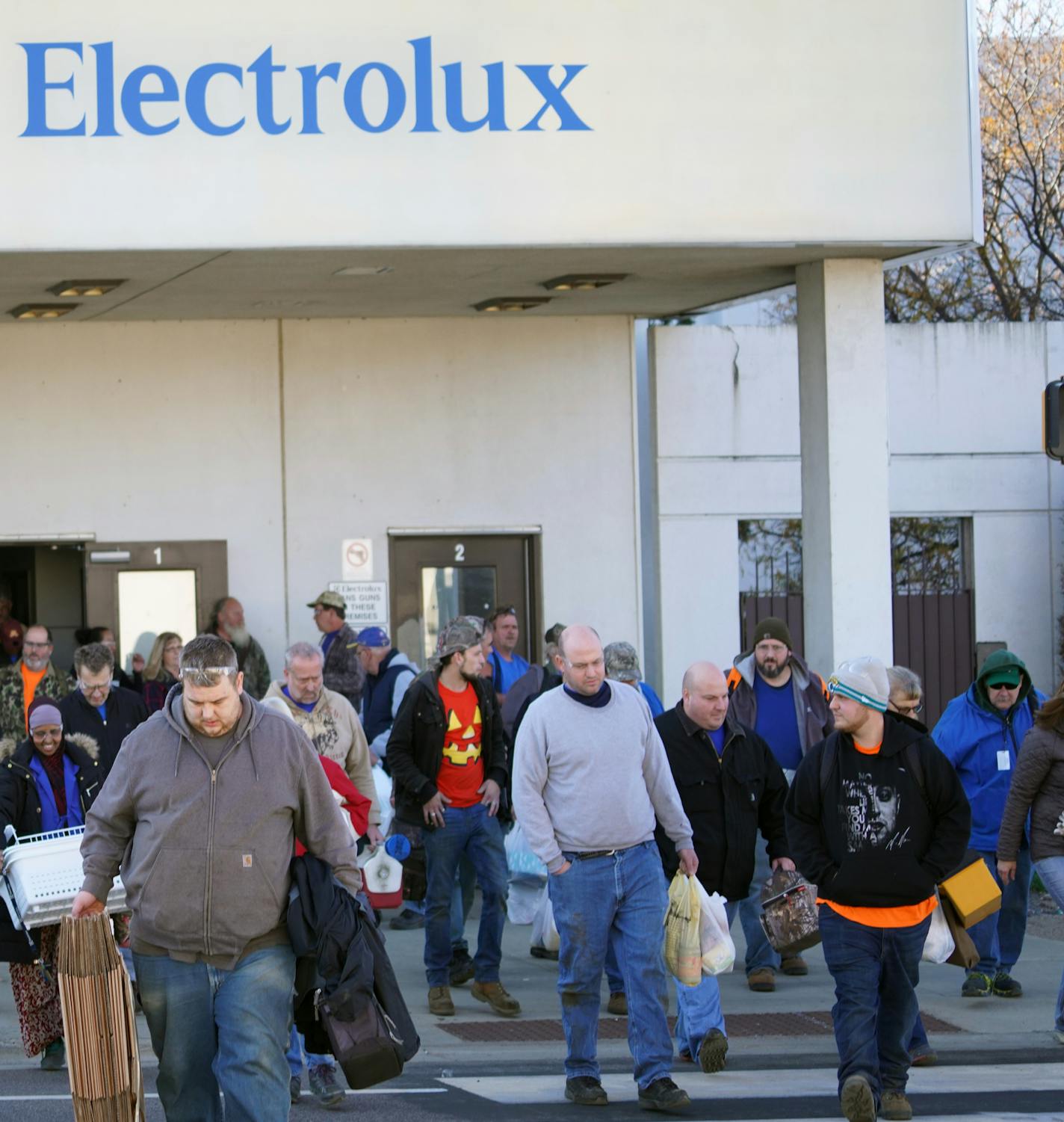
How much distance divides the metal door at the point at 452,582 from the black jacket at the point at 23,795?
18.6ft

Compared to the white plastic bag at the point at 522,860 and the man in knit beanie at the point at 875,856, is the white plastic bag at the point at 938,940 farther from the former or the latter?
the white plastic bag at the point at 522,860

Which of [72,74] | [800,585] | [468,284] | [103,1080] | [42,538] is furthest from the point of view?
[800,585]

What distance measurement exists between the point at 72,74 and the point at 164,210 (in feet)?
3.15

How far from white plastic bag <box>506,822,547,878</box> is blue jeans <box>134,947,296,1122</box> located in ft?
15.7

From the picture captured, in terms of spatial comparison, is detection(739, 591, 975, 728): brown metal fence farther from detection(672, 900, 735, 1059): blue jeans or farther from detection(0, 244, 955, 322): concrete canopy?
detection(672, 900, 735, 1059): blue jeans

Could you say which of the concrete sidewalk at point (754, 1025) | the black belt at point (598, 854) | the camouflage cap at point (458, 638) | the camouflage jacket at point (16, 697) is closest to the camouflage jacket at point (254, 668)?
the camouflage jacket at point (16, 697)

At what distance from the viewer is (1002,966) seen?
1027cm

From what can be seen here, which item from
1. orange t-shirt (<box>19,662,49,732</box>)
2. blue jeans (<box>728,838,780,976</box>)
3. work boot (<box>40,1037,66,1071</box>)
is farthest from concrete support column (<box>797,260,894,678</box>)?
work boot (<box>40,1037,66,1071</box>)

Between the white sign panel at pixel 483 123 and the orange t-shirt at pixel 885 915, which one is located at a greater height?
the white sign panel at pixel 483 123

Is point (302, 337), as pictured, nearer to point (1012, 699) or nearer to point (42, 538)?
point (42, 538)

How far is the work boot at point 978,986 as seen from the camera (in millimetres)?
10203

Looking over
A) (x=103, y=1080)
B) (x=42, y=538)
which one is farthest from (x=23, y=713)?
(x=103, y=1080)

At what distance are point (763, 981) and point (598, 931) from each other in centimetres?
282

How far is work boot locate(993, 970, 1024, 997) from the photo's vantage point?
1019cm
